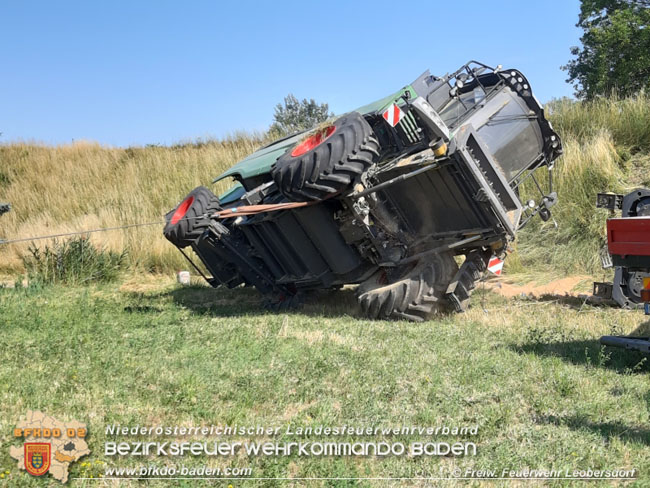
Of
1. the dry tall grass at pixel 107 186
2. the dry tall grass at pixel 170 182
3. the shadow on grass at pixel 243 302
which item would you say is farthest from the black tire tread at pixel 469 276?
the dry tall grass at pixel 107 186

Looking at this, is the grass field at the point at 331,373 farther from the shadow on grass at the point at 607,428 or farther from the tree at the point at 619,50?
the tree at the point at 619,50

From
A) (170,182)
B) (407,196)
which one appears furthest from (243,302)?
(170,182)

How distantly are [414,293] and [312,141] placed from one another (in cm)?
201

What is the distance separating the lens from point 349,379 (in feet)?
14.4

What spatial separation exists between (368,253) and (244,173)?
2.02 metres

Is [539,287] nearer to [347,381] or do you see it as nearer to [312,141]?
[312,141]

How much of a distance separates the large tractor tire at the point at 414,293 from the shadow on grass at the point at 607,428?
2.94 m

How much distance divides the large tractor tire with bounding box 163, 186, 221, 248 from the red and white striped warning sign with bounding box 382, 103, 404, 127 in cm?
271

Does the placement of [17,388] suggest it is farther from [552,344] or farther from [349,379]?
[552,344]

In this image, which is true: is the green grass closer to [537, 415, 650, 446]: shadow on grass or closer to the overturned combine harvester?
[537, 415, 650, 446]: shadow on grass

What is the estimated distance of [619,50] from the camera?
63.1 feet

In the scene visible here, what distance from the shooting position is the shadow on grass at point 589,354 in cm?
478

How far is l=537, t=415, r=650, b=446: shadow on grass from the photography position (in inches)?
136

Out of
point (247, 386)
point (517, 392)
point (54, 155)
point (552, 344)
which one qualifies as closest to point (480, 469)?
point (517, 392)
